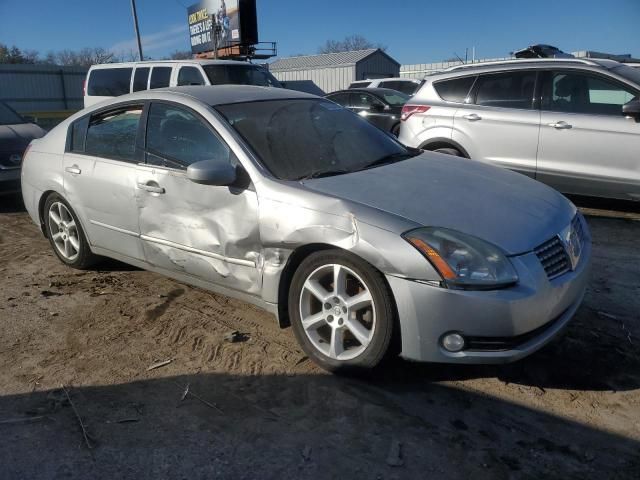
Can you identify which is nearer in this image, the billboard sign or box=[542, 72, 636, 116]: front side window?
box=[542, 72, 636, 116]: front side window

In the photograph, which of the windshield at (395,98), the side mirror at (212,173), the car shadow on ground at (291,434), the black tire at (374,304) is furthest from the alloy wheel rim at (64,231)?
the windshield at (395,98)

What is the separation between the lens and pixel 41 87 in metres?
24.8

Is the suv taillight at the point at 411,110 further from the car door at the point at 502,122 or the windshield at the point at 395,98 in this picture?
the windshield at the point at 395,98

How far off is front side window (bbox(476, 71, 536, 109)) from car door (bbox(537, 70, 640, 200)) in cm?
19

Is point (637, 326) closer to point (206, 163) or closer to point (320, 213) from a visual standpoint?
point (320, 213)

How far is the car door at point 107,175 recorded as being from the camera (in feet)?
13.3

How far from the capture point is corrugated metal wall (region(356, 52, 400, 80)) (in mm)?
36062

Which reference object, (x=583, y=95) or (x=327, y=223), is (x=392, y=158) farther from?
(x=583, y=95)

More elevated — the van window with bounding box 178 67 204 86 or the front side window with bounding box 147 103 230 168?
the van window with bounding box 178 67 204 86

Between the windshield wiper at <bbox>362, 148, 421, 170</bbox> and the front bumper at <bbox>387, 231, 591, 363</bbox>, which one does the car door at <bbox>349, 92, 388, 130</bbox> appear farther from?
the front bumper at <bbox>387, 231, 591, 363</bbox>

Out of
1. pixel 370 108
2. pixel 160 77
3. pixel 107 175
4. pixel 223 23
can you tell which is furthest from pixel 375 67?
pixel 107 175

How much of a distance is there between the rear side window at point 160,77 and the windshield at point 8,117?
293 centimetres

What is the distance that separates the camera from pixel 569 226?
127 inches

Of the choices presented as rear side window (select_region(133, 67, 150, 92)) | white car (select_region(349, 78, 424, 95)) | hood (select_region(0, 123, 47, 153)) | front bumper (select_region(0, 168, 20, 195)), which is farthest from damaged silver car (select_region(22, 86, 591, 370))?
white car (select_region(349, 78, 424, 95))
